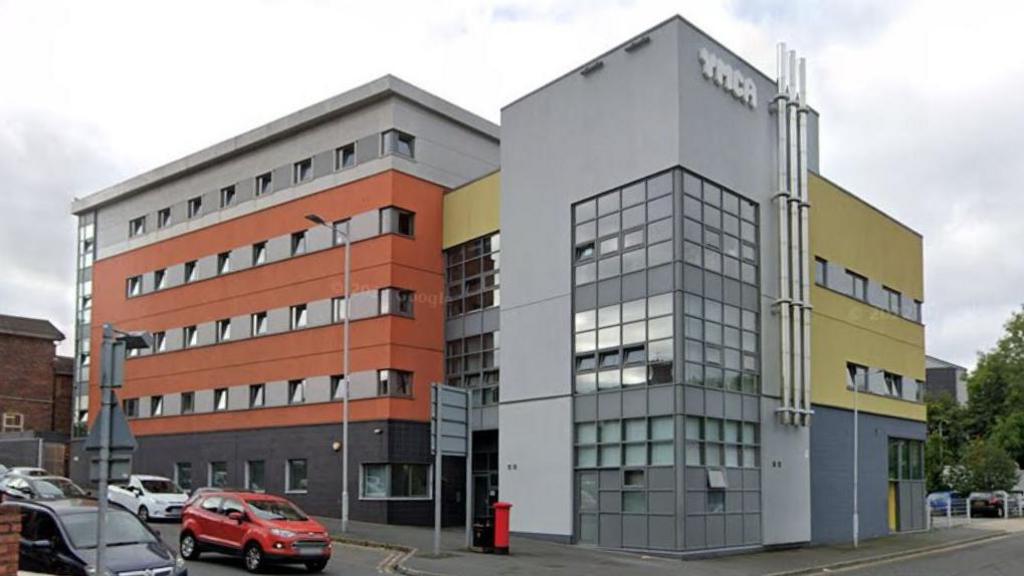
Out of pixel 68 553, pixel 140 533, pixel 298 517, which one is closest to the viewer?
pixel 68 553

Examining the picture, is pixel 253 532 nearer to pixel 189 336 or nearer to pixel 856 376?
pixel 856 376

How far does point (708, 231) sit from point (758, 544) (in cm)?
926

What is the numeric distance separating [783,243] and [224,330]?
956 inches

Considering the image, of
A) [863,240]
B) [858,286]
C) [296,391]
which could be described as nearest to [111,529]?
[296,391]

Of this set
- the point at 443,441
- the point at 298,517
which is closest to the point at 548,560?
the point at 443,441

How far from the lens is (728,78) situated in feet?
97.7

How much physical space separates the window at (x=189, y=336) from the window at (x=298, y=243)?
308 inches

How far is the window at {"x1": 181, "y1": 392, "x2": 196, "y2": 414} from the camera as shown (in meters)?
43.5

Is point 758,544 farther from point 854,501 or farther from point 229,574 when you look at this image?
point 229,574

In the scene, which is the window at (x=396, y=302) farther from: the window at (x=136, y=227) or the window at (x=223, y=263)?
the window at (x=136, y=227)

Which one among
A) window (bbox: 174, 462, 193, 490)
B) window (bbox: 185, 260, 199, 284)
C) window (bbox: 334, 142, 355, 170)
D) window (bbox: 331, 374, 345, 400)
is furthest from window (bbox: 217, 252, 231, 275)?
window (bbox: 331, 374, 345, 400)

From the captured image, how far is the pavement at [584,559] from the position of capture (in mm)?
22109

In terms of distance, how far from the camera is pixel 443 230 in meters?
37.7

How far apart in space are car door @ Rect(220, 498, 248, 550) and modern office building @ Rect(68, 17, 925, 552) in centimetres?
1122
